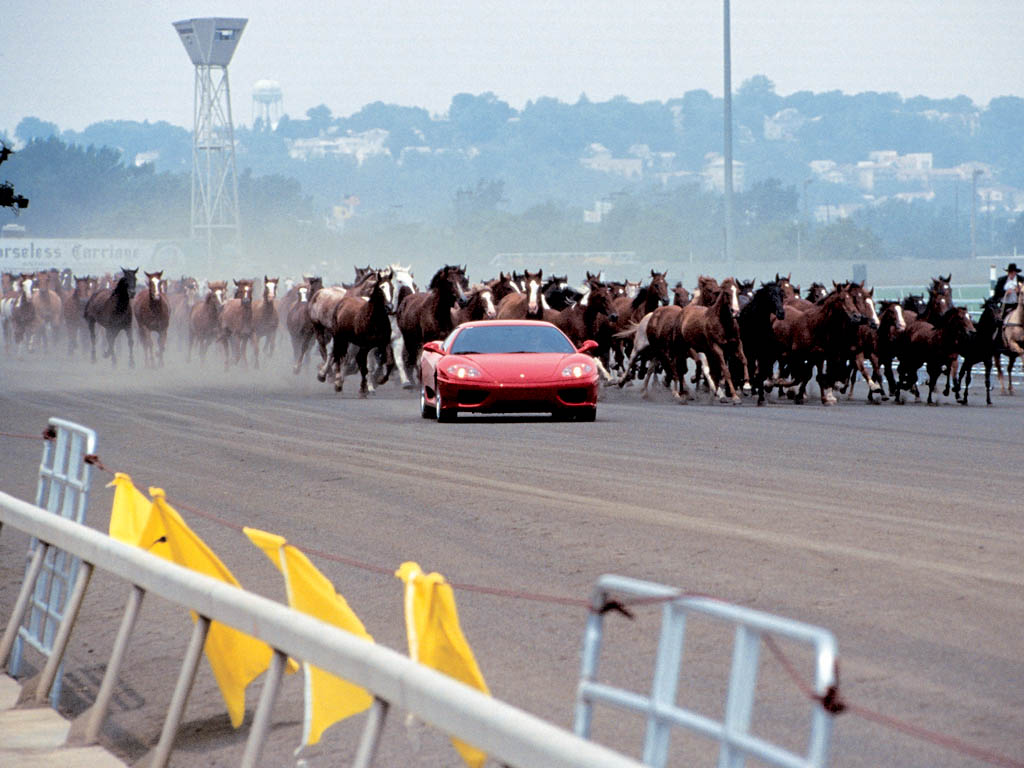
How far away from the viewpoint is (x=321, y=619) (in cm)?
638

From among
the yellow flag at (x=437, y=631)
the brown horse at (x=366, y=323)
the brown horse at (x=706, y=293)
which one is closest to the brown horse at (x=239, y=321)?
the brown horse at (x=366, y=323)

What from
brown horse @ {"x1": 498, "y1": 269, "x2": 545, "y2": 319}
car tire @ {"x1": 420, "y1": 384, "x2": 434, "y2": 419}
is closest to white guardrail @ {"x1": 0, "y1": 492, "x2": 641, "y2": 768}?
car tire @ {"x1": 420, "y1": 384, "x2": 434, "y2": 419}

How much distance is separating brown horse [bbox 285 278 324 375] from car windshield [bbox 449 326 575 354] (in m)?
16.0

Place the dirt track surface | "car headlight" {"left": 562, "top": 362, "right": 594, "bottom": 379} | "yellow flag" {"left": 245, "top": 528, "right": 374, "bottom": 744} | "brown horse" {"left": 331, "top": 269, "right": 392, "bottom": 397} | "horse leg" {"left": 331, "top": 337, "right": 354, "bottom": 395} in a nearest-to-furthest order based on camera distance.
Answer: "yellow flag" {"left": 245, "top": 528, "right": 374, "bottom": 744}, the dirt track surface, "car headlight" {"left": 562, "top": 362, "right": 594, "bottom": 379}, "brown horse" {"left": 331, "top": 269, "right": 392, "bottom": 397}, "horse leg" {"left": 331, "top": 337, "right": 354, "bottom": 395}

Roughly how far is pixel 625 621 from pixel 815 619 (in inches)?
37.3

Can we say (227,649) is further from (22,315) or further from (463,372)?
(22,315)

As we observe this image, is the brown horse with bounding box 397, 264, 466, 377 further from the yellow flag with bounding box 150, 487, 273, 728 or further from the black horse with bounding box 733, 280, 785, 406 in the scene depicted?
the yellow flag with bounding box 150, 487, 273, 728

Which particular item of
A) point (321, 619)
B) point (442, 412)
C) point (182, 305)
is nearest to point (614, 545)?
point (321, 619)

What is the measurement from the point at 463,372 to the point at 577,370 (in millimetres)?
1492

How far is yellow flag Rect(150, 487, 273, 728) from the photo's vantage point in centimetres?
725

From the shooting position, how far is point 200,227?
13900cm

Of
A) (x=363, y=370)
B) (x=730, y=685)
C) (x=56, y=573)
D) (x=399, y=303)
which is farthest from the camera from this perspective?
(x=399, y=303)

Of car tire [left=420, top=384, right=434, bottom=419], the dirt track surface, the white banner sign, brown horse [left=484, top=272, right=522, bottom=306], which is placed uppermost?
the white banner sign

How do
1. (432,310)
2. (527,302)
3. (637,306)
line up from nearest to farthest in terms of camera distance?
(432,310), (527,302), (637,306)
